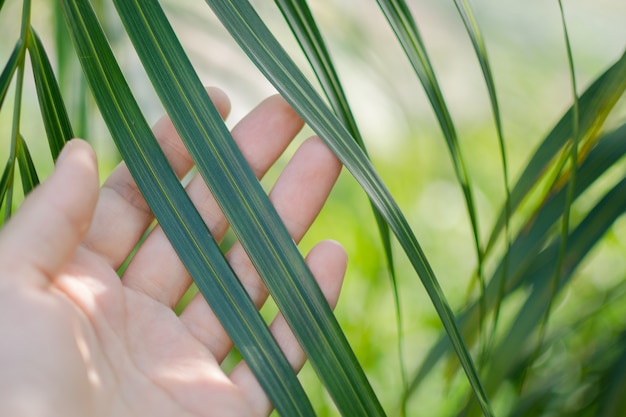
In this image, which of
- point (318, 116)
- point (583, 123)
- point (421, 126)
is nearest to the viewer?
point (318, 116)

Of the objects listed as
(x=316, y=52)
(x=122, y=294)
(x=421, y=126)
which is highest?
(x=421, y=126)

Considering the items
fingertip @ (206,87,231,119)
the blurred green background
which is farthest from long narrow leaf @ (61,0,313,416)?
the blurred green background

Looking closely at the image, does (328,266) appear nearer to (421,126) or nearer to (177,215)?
(177,215)

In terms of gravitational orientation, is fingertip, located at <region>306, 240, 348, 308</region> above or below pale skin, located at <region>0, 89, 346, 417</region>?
above

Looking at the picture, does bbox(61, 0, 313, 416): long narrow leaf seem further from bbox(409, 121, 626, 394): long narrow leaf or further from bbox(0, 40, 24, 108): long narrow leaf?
bbox(409, 121, 626, 394): long narrow leaf

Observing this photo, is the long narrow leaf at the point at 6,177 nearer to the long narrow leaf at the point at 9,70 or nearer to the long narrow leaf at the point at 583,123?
the long narrow leaf at the point at 9,70

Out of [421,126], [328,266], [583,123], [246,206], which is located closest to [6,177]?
[246,206]

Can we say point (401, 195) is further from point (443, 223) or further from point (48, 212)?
point (48, 212)
